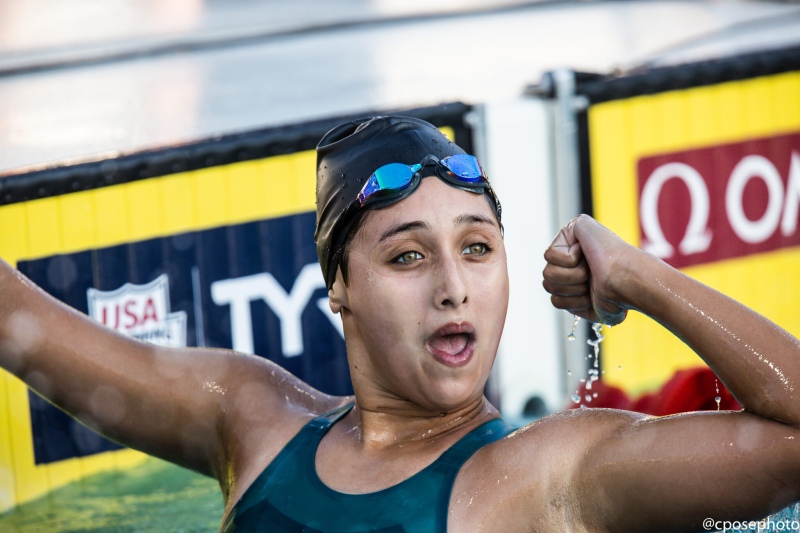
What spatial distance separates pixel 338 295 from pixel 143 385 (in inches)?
22.7

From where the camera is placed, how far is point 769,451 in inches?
74.0

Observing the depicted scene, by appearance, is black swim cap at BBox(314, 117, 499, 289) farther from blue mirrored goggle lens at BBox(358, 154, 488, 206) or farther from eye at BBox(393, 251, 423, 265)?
eye at BBox(393, 251, 423, 265)

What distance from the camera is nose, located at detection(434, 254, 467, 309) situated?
2111 mm

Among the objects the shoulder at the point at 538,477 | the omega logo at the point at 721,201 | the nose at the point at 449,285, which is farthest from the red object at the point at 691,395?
the nose at the point at 449,285

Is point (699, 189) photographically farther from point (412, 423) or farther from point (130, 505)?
point (412, 423)

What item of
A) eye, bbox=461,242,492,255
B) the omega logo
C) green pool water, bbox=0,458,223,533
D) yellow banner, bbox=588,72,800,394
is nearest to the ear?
eye, bbox=461,242,492,255

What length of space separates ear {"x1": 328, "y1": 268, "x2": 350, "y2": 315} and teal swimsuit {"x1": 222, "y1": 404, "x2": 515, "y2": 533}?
30 cm

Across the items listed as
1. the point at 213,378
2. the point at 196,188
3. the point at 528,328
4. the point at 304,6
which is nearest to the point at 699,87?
the point at 528,328

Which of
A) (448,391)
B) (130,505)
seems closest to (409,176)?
(448,391)

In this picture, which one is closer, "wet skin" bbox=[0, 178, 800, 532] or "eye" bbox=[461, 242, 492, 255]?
"wet skin" bbox=[0, 178, 800, 532]

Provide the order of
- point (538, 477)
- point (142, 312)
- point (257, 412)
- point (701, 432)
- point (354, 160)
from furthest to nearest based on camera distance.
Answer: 1. point (142, 312)
2. point (257, 412)
3. point (354, 160)
4. point (538, 477)
5. point (701, 432)

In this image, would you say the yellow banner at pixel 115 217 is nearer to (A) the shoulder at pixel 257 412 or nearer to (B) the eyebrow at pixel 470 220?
(A) the shoulder at pixel 257 412

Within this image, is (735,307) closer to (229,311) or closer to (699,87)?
(229,311)

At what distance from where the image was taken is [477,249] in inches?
87.2
